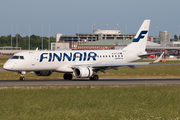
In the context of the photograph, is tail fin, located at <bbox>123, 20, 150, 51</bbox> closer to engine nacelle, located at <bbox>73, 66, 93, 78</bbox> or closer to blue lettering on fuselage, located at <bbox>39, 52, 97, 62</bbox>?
blue lettering on fuselage, located at <bbox>39, 52, 97, 62</bbox>

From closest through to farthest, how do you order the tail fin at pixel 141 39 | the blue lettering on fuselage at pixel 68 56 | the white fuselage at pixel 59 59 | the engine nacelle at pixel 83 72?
the white fuselage at pixel 59 59
the engine nacelle at pixel 83 72
the blue lettering on fuselage at pixel 68 56
the tail fin at pixel 141 39

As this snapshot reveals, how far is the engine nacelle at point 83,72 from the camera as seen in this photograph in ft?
141

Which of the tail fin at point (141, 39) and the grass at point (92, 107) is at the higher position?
the tail fin at point (141, 39)

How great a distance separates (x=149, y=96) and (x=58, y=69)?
21.6 metres

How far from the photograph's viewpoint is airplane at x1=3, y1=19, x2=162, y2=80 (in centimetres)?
4281

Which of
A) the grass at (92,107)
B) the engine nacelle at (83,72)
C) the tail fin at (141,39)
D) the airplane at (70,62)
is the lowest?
the grass at (92,107)

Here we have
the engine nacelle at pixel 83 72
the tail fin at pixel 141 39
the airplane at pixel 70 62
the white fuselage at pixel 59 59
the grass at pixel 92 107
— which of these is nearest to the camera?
the grass at pixel 92 107

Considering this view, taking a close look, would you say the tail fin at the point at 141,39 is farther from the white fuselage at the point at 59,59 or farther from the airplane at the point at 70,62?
the white fuselage at the point at 59,59

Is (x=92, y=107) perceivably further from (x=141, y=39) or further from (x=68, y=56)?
(x=141, y=39)

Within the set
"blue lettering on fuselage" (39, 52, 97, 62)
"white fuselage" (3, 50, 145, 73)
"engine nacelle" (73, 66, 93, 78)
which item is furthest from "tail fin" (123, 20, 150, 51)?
"engine nacelle" (73, 66, 93, 78)

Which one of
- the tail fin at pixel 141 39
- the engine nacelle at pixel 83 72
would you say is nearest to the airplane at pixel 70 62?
the engine nacelle at pixel 83 72

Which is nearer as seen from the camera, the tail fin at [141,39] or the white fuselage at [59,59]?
the white fuselage at [59,59]

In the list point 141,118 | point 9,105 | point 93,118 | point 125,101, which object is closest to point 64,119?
point 93,118

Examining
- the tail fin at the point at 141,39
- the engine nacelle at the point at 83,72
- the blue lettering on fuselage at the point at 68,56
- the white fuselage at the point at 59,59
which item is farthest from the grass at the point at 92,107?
the tail fin at the point at 141,39
